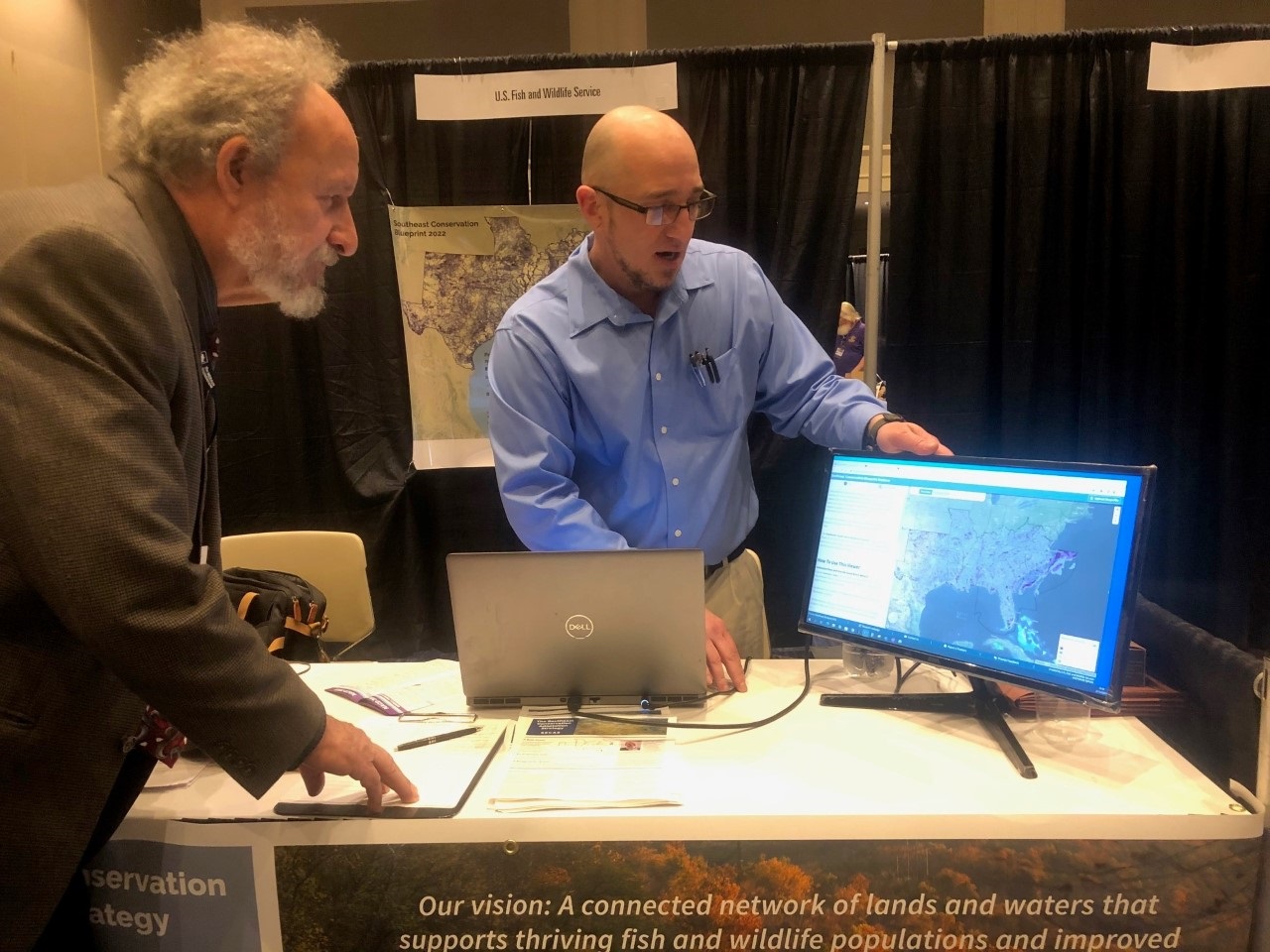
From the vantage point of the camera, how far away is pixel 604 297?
1838 millimetres

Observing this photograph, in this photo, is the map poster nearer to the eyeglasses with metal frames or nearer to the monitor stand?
the eyeglasses with metal frames

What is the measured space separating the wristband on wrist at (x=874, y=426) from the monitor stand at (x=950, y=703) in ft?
1.57

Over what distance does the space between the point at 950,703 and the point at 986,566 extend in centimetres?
27

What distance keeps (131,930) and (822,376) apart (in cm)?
156

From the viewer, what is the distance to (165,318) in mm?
878

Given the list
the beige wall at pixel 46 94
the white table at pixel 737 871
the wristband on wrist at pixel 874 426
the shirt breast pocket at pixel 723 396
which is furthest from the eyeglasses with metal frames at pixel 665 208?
the beige wall at pixel 46 94

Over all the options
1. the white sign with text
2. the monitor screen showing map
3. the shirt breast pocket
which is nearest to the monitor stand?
the monitor screen showing map

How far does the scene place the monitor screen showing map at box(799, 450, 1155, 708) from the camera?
3.66 feet

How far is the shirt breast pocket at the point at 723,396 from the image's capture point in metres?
1.85

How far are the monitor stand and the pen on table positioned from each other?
570mm

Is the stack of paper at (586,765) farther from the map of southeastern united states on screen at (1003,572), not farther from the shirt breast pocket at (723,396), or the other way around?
the shirt breast pocket at (723,396)

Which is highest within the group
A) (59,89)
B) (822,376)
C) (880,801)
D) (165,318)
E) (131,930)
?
(59,89)

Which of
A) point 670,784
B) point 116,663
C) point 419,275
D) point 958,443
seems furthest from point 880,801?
point 419,275

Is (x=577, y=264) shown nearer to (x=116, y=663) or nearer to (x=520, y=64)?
(x=520, y=64)
